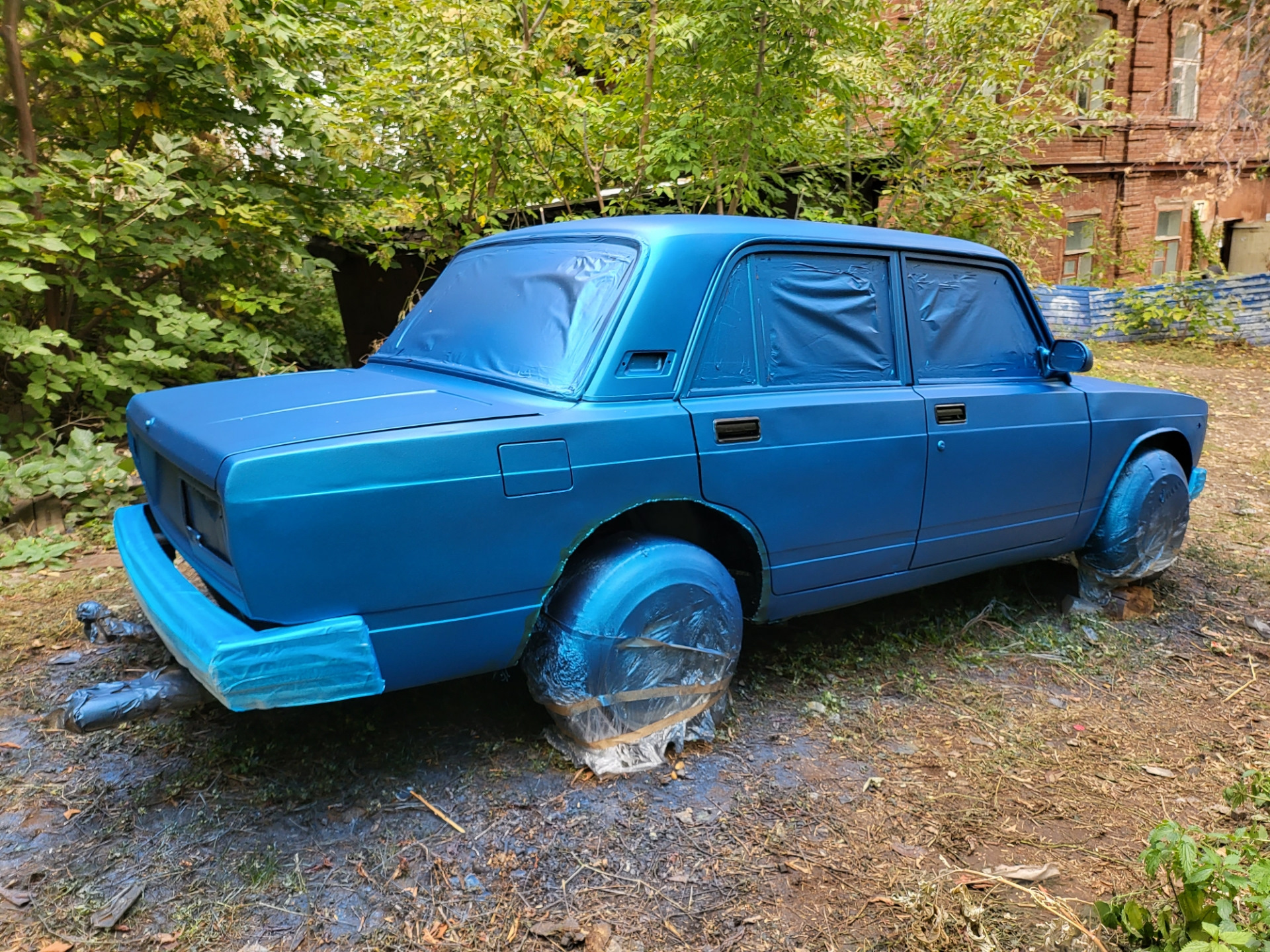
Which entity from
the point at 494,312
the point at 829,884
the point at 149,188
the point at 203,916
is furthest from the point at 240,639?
the point at 149,188

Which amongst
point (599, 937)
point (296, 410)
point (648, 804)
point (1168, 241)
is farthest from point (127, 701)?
point (1168, 241)

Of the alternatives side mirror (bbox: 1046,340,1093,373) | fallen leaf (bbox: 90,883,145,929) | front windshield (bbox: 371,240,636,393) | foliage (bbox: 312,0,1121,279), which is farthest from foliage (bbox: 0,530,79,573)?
side mirror (bbox: 1046,340,1093,373)

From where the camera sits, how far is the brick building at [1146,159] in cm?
1577

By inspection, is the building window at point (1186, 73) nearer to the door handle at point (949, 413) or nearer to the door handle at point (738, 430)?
the door handle at point (949, 413)

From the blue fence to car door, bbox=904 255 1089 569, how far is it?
9838mm

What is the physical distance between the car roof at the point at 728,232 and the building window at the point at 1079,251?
14.5 meters

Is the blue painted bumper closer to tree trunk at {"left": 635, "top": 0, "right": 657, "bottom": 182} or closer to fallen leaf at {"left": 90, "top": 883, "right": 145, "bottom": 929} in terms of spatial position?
fallen leaf at {"left": 90, "top": 883, "right": 145, "bottom": 929}

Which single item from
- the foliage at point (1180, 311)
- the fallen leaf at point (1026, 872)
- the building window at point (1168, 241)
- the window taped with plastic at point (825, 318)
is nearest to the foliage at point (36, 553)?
the window taped with plastic at point (825, 318)

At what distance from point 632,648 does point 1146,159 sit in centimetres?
1835

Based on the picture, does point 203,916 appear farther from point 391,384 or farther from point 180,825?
point 391,384

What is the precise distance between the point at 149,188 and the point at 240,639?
3.90 meters

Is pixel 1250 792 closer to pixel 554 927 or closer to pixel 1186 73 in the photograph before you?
pixel 554 927

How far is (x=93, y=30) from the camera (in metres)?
5.20

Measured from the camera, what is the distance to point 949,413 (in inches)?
133
